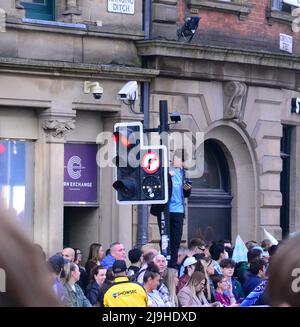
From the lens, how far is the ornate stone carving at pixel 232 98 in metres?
23.0

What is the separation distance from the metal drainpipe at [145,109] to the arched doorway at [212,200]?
1576 mm

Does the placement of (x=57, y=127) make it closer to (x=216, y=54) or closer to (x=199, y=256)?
(x=216, y=54)

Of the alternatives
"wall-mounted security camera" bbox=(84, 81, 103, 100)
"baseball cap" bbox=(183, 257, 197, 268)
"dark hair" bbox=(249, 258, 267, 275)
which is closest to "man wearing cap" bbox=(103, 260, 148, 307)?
"baseball cap" bbox=(183, 257, 197, 268)

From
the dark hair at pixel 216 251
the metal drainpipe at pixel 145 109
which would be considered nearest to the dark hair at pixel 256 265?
the dark hair at pixel 216 251

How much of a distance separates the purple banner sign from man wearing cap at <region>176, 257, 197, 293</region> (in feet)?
17.3

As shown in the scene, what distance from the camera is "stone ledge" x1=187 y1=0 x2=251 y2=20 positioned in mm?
22516

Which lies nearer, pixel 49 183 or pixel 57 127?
pixel 49 183

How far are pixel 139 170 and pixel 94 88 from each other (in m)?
5.78

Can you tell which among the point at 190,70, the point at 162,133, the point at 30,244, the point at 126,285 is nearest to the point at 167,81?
the point at 190,70

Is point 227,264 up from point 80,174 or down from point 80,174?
down

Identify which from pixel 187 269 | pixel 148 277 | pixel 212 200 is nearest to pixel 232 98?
pixel 212 200

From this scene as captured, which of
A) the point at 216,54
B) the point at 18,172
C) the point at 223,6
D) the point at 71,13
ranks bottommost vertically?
the point at 18,172

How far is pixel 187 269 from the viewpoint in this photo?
607 inches

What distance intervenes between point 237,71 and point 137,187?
29.0 feet
